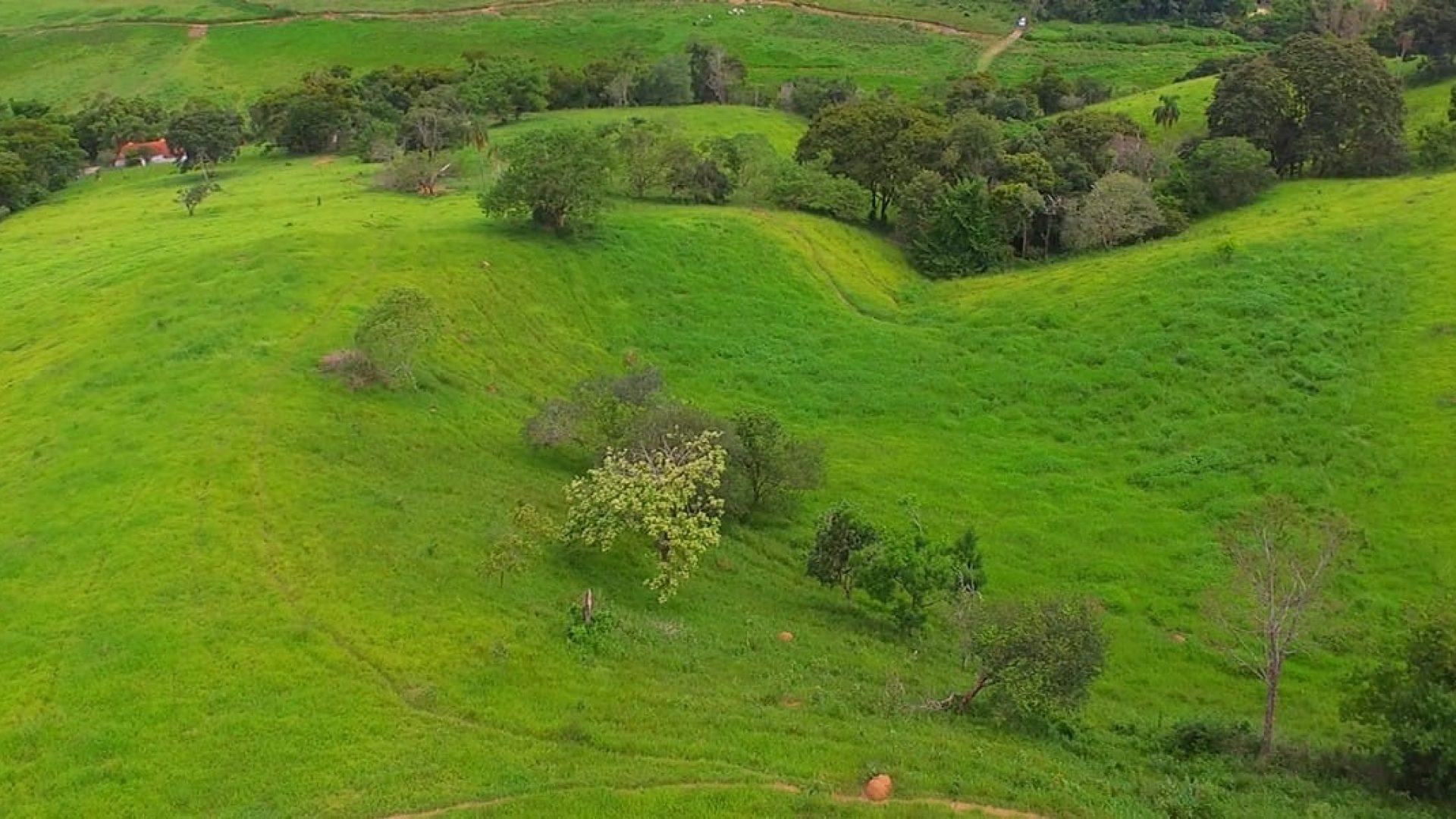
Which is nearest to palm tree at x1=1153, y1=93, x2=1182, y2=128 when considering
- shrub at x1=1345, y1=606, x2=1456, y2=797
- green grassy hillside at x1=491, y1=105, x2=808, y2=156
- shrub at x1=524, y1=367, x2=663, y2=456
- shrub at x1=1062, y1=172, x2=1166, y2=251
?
shrub at x1=1062, y1=172, x2=1166, y2=251

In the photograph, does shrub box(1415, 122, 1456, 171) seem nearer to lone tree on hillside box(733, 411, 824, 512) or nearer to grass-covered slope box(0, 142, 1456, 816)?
grass-covered slope box(0, 142, 1456, 816)

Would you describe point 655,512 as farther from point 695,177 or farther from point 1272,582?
point 695,177

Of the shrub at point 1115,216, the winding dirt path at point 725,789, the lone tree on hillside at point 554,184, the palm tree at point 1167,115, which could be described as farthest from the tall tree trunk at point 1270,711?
the palm tree at point 1167,115

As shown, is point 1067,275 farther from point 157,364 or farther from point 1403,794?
point 157,364

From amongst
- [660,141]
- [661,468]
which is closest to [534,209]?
[660,141]

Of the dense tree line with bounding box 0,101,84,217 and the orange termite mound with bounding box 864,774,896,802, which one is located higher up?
the dense tree line with bounding box 0,101,84,217

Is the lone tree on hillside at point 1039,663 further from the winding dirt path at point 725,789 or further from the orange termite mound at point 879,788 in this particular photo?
the orange termite mound at point 879,788
